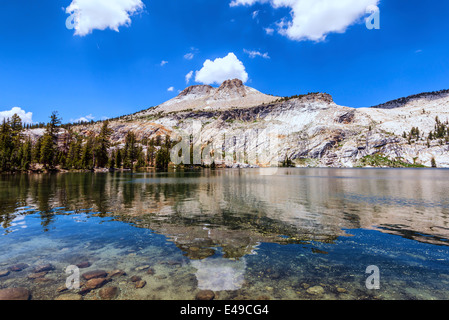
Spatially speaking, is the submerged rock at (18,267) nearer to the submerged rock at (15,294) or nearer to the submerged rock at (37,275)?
the submerged rock at (37,275)

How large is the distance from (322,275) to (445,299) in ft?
13.7

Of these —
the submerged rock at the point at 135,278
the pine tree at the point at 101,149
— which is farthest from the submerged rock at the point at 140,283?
the pine tree at the point at 101,149

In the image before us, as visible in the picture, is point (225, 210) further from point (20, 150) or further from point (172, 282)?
point (20, 150)

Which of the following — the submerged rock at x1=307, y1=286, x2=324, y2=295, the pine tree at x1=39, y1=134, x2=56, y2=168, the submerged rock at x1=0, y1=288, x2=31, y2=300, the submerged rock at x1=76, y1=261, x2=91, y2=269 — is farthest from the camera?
the pine tree at x1=39, y1=134, x2=56, y2=168

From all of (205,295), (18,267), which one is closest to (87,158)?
(18,267)

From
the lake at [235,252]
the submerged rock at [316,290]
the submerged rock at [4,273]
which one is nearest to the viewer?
the submerged rock at [316,290]

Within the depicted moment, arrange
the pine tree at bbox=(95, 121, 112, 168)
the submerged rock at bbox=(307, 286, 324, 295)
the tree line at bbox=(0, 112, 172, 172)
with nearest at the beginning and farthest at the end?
the submerged rock at bbox=(307, 286, 324, 295)
the tree line at bbox=(0, 112, 172, 172)
the pine tree at bbox=(95, 121, 112, 168)

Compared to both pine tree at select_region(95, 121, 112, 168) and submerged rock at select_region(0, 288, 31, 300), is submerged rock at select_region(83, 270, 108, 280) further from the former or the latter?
pine tree at select_region(95, 121, 112, 168)

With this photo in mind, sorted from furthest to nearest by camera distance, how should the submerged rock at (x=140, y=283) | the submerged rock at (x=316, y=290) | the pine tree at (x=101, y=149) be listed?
the pine tree at (x=101, y=149)
the submerged rock at (x=140, y=283)
the submerged rock at (x=316, y=290)

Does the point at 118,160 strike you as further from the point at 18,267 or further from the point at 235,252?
the point at 235,252

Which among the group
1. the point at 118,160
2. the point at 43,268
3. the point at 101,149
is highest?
the point at 101,149

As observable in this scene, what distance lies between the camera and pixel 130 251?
12312mm

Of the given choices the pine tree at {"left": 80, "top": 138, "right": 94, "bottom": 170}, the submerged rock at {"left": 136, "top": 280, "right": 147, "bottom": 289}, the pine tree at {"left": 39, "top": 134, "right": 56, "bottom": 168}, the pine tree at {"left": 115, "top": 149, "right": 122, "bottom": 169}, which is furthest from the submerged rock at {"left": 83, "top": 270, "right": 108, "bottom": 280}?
the pine tree at {"left": 115, "top": 149, "right": 122, "bottom": 169}
